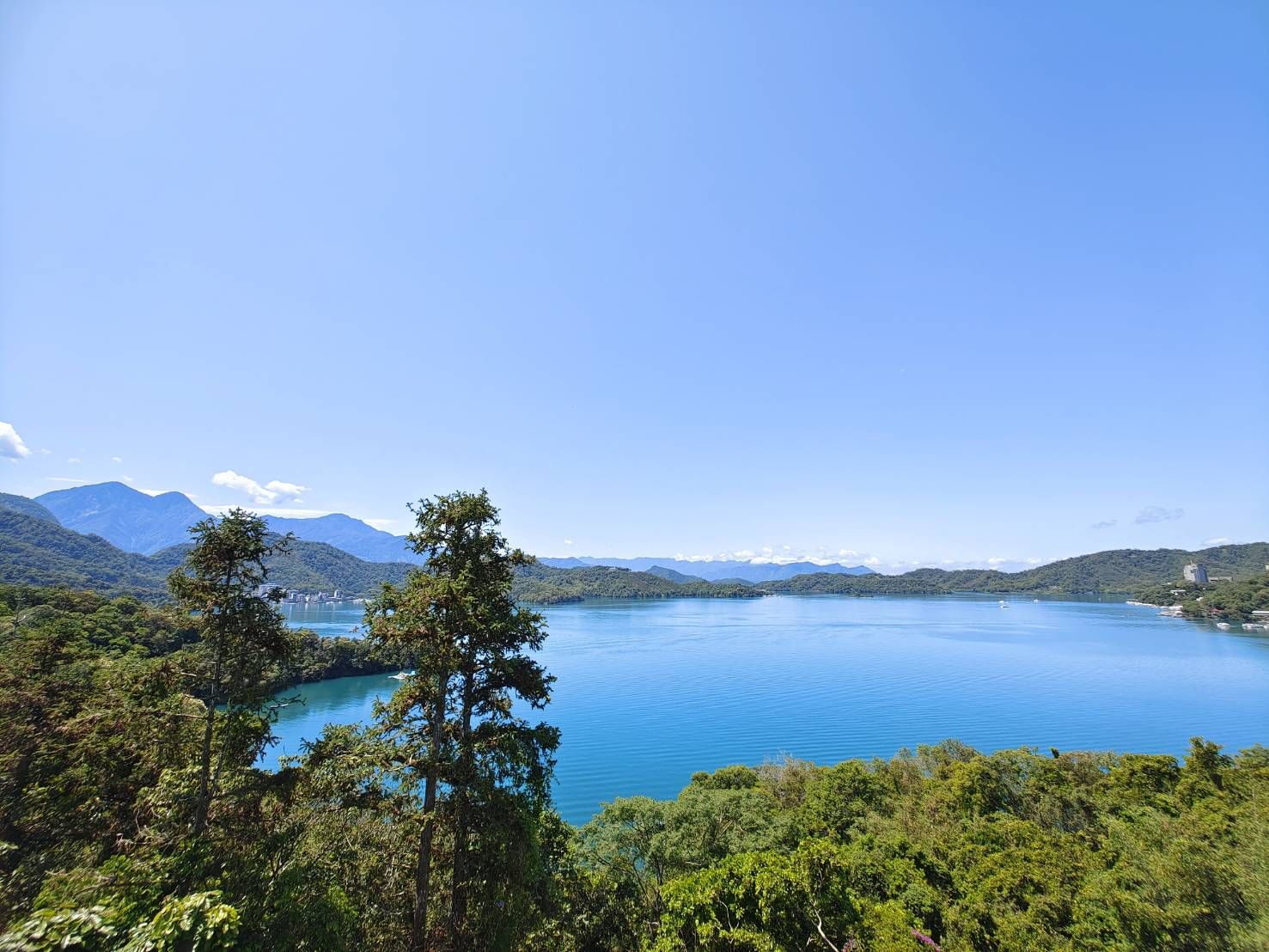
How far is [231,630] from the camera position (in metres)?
7.88

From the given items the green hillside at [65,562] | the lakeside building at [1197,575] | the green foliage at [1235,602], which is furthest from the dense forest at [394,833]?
the lakeside building at [1197,575]

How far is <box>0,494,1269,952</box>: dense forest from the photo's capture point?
691cm

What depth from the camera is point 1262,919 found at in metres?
8.84

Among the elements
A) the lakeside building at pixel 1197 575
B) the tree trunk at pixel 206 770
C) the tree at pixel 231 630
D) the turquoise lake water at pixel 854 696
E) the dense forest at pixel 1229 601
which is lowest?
the turquoise lake water at pixel 854 696

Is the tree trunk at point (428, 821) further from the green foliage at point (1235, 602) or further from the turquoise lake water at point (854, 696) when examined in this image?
the green foliage at point (1235, 602)

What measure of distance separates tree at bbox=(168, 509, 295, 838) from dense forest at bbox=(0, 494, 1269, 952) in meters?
0.04

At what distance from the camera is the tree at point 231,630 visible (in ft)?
25.3

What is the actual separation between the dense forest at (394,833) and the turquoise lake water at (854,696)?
5519 millimetres

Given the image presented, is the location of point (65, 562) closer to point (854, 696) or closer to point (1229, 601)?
point (854, 696)

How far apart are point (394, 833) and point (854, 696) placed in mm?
53698

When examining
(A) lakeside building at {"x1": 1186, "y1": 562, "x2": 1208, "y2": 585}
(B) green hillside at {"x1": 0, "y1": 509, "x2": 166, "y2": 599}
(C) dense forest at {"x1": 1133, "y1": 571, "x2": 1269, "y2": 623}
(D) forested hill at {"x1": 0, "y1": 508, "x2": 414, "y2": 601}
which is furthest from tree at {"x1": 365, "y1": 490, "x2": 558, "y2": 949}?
(A) lakeside building at {"x1": 1186, "y1": 562, "x2": 1208, "y2": 585}

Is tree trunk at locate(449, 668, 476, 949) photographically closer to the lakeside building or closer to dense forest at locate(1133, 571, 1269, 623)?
dense forest at locate(1133, 571, 1269, 623)

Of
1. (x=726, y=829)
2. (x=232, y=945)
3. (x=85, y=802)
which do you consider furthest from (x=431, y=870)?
(x=726, y=829)

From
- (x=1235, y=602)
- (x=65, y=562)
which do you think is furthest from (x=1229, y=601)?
(x=65, y=562)
